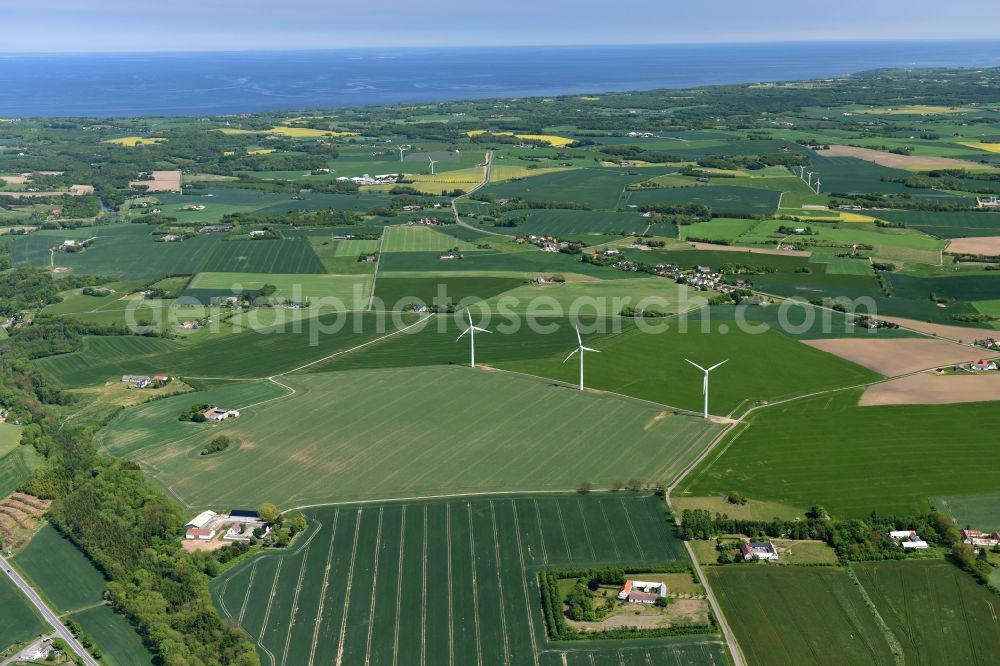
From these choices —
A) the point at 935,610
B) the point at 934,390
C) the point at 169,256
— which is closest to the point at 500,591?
the point at 935,610

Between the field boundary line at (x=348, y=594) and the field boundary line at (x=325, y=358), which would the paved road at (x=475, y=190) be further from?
the field boundary line at (x=348, y=594)

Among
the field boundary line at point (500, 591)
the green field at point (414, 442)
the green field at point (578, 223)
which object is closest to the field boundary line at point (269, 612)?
the green field at point (414, 442)

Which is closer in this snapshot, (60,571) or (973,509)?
(60,571)

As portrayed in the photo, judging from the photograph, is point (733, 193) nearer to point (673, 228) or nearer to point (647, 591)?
point (673, 228)

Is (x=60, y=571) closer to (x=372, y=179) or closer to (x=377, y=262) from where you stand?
(x=377, y=262)

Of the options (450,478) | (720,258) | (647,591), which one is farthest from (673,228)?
(647,591)

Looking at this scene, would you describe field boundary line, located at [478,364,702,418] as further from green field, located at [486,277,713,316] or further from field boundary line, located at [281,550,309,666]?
field boundary line, located at [281,550,309,666]

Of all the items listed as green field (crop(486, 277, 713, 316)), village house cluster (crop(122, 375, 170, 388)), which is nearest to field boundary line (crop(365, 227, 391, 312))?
green field (crop(486, 277, 713, 316))
